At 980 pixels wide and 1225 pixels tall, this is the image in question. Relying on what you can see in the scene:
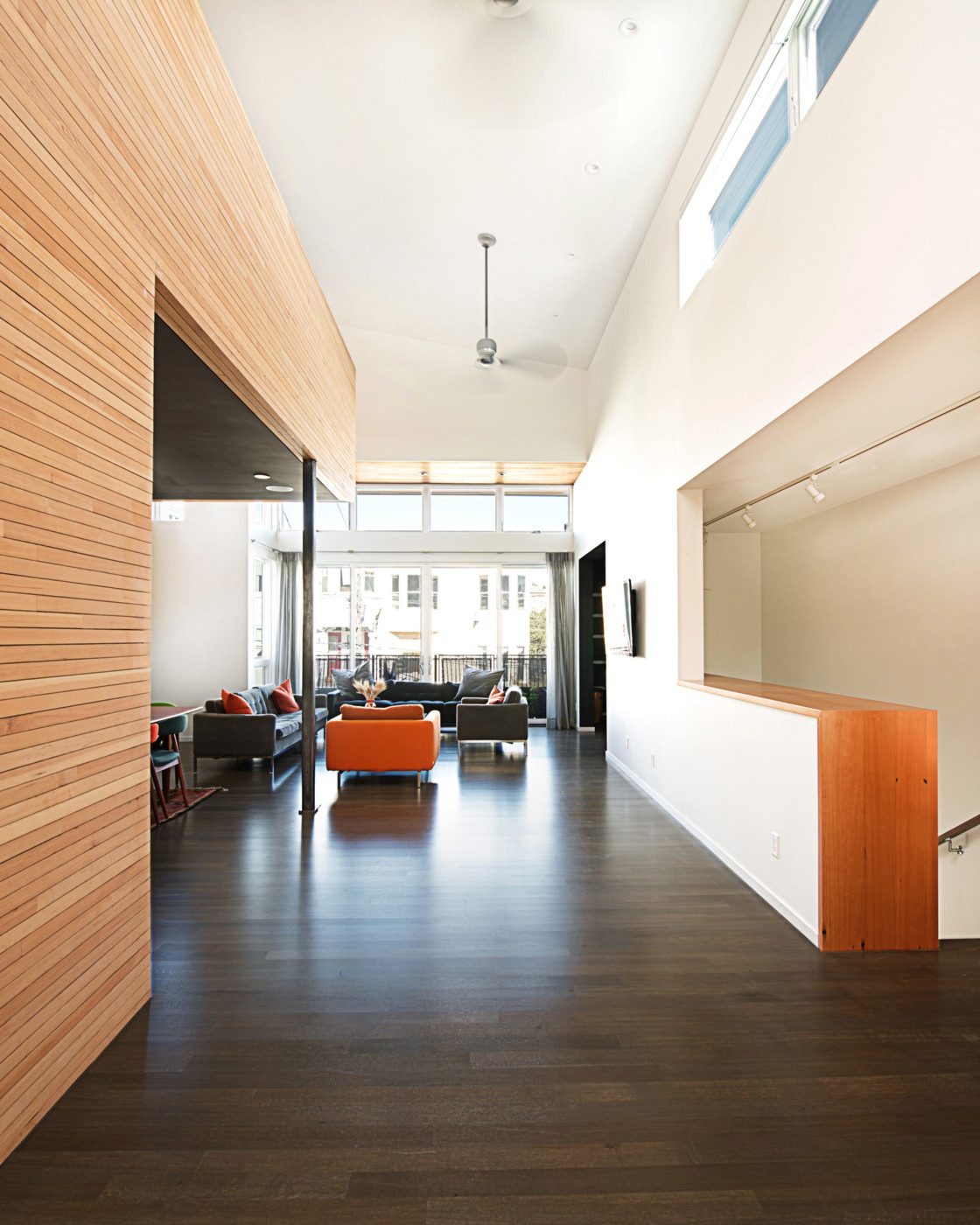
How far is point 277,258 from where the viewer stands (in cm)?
425

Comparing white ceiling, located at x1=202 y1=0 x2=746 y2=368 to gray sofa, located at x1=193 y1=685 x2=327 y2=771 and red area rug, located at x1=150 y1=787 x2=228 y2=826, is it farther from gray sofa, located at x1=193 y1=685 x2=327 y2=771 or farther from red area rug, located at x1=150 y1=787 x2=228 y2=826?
red area rug, located at x1=150 y1=787 x2=228 y2=826

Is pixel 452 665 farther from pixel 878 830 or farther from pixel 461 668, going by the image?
pixel 878 830

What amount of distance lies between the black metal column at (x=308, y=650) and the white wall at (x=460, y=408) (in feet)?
12.3

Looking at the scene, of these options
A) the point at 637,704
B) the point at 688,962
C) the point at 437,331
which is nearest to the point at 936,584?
the point at 637,704

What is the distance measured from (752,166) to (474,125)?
2051 millimetres

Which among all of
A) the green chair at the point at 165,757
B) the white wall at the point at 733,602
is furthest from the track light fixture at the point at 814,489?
the green chair at the point at 165,757

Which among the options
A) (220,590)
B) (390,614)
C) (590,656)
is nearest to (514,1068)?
(590,656)

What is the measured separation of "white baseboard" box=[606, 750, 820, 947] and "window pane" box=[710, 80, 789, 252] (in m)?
3.84

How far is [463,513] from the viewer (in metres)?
11.1

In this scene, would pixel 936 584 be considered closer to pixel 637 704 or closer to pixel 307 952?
pixel 637 704

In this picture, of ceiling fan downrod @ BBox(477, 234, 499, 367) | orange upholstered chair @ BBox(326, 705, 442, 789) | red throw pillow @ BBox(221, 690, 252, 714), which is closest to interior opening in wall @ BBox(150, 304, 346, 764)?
red throw pillow @ BBox(221, 690, 252, 714)

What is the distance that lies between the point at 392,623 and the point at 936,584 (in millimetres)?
7730

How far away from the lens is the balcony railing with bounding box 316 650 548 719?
35.7 feet

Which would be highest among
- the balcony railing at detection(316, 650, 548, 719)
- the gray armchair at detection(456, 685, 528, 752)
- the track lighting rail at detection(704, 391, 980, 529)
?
the track lighting rail at detection(704, 391, 980, 529)
